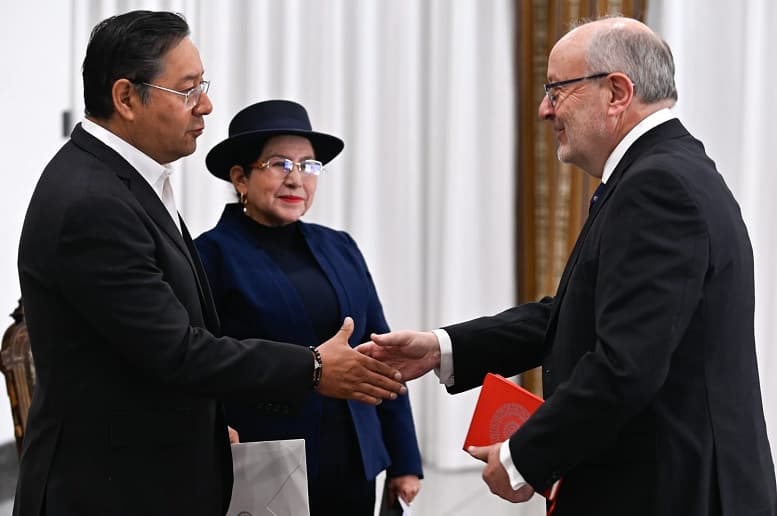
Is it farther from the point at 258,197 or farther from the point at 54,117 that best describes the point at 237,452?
the point at 54,117

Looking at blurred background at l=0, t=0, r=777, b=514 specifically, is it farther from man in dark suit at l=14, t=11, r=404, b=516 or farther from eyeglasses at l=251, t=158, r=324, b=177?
man in dark suit at l=14, t=11, r=404, b=516

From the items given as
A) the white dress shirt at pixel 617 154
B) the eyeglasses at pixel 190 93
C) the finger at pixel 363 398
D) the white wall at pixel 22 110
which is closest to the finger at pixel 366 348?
the finger at pixel 363 398

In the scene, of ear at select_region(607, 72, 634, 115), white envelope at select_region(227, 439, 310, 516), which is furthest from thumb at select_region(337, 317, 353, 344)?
ear at select_region(607, 72, 634, 115)

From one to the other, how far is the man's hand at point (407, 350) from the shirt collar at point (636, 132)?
2.33 ft

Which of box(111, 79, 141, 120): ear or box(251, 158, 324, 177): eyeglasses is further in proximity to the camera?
box(251, 158, 324, 177): eyeglasses

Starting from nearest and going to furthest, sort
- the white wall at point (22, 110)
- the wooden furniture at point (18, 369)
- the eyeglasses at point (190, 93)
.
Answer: the eyeglasses at point (190, 93)
the wooden furniture at point (18, 369)
the white wall at point (22, 110)

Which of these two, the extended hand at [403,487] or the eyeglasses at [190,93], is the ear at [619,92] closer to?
the eyeglasses at [190,93]

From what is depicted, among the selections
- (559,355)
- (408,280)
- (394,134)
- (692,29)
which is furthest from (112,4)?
(559,355)

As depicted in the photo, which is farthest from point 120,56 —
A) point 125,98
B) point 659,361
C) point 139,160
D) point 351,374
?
point 659,361

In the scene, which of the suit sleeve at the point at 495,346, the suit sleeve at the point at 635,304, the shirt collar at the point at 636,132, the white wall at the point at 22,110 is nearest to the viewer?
the suit sleeve at the point at 635,304

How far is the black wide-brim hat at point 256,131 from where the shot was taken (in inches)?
107

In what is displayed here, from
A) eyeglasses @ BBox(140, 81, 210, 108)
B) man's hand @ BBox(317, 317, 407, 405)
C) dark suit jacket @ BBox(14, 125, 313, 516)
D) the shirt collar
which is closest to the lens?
dark suit jacket @ BBox(14, 125, 313, 516)

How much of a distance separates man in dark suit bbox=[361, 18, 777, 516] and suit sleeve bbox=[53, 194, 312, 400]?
1.86 ft

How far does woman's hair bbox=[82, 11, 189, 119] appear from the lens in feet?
6.42
